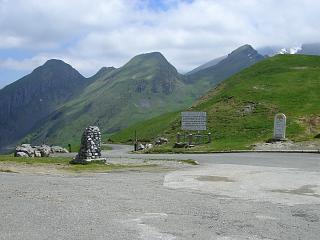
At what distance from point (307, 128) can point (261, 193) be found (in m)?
40.8

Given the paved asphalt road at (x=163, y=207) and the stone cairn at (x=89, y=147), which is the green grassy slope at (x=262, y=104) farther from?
the paved asphalt road at (x=163, y=207)

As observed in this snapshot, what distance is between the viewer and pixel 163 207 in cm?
1586

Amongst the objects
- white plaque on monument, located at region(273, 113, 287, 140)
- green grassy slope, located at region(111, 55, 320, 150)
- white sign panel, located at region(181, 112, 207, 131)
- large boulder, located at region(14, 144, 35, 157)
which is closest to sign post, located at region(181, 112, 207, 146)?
white sign panel, located at region(181, 112, 207, 131)

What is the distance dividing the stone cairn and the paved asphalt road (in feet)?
29.9

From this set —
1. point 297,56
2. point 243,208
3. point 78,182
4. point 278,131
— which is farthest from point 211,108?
point 243,208

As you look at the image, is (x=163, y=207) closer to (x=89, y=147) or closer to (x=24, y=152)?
(x=89, y=147)

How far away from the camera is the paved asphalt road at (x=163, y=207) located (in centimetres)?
1248

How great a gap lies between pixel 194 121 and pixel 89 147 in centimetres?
2644

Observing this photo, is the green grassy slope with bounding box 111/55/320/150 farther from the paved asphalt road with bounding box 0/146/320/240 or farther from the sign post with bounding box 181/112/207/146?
the paved asphalt road with bounding box 0/146/320/240

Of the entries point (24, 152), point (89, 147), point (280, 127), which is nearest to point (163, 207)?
point (89, 147)

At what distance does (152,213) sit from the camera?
48.7ft

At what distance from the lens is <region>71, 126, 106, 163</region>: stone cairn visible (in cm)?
3406

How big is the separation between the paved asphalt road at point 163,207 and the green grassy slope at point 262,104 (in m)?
27.5

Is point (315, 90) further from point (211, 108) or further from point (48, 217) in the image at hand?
point (48, 217)
